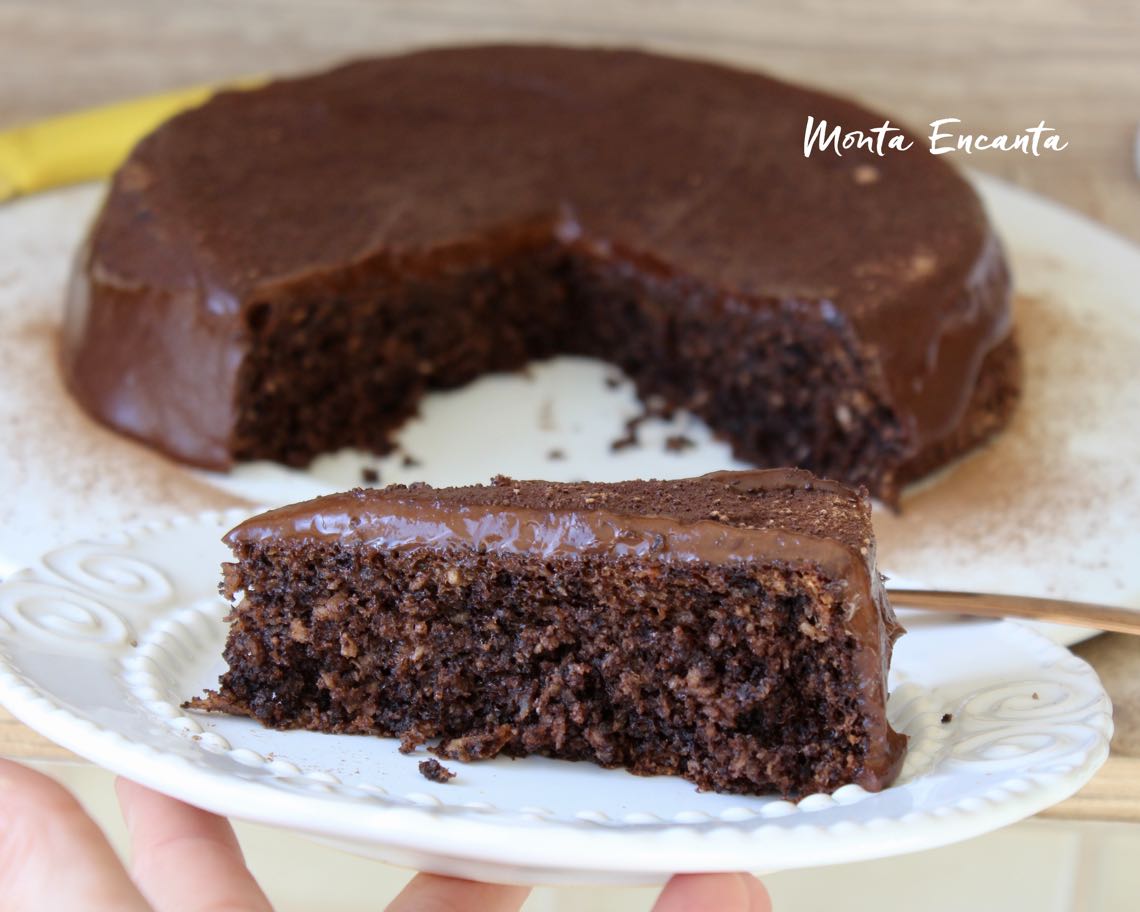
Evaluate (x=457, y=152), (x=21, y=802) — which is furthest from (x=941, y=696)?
(x=457, y=152)

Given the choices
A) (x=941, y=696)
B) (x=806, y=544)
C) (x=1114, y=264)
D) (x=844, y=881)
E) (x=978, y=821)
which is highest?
(x=806, y=544)

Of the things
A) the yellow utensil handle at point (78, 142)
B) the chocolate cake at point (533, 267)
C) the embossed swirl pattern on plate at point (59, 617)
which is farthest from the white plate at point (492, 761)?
the yellow utensil handle at point (78, 142)

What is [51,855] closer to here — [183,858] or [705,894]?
[183,858]

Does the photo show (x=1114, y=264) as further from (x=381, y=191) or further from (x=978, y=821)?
(x=978, y=821)

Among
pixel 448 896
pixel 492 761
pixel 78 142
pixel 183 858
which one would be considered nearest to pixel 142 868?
pixel 183 858

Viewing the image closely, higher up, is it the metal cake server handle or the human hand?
the human hand

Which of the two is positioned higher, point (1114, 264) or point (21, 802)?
point (21, 802)

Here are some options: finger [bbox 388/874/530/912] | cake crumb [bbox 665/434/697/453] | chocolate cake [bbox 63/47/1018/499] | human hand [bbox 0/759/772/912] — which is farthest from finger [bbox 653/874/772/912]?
cake crumb [bbox 665/434/697/453]

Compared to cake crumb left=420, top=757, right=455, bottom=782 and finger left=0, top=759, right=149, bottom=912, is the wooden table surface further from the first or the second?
finger left=0, top=759, right=149, bottom=912

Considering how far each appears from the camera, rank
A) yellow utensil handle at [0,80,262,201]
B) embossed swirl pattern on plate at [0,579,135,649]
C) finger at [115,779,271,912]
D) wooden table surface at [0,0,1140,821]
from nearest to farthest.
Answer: finger at [115,779,271,912]
embossed swirl pattern on plate at [0,579,135,649]
yellow utensil handle at [0,80,262,201]
wooden table surface at [0,0,1140,821]
